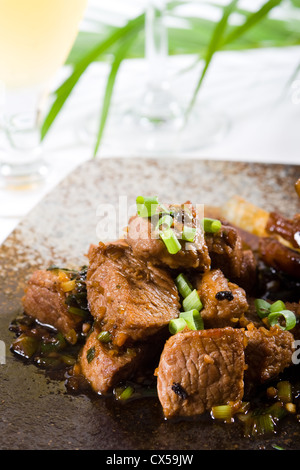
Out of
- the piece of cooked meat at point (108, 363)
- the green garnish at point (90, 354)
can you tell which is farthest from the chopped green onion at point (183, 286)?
the green garnish at point (90, 354)

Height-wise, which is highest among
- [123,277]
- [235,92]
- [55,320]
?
[235,92]

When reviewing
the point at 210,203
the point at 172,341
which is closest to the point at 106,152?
the point at 210,203

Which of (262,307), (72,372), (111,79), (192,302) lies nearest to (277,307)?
(262,307)

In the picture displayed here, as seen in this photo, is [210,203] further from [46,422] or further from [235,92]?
[235,92]

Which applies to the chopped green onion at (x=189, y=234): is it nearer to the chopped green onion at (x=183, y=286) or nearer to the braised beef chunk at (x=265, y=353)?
the chopped green onion at (x=183, y=286)

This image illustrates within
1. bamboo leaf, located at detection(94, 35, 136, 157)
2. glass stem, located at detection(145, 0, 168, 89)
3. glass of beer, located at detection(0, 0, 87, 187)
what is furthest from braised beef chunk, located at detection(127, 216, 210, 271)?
glass stem, located at detection(145, 0, 168, 89)

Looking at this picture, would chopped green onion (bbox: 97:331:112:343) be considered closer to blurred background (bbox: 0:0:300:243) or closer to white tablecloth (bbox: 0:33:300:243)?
white tablecloth (bbox: 0:33:300:243)
